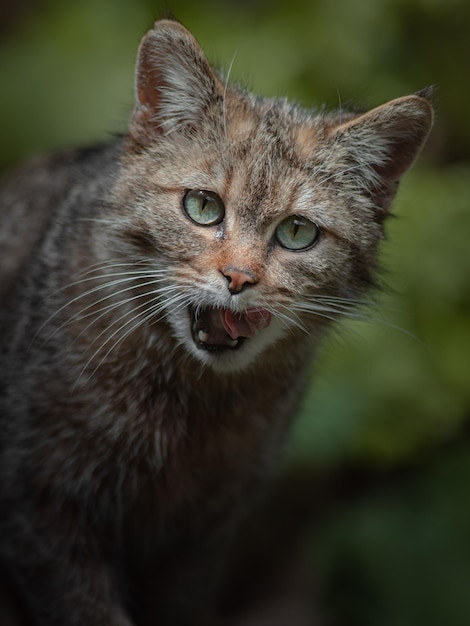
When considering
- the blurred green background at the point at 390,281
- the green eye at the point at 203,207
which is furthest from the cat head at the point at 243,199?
the blurred green background at the point at 390,281

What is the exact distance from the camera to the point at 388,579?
15.2 feet

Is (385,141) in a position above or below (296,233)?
above

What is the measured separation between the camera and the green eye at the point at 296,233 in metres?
2.79

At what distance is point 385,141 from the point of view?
116 inches

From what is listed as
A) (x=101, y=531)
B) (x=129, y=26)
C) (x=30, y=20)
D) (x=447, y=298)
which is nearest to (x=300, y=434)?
(x=447, y=298)

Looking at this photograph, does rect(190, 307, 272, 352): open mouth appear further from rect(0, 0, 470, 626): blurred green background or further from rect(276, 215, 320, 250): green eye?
rect(0, 0, 470, 626): blurred green background

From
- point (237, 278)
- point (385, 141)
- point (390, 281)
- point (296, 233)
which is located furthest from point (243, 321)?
point (390, 281)

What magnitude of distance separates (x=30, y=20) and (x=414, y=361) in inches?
150

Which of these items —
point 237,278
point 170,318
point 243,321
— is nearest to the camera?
point 237,278

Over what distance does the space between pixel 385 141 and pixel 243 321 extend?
783 millimetres

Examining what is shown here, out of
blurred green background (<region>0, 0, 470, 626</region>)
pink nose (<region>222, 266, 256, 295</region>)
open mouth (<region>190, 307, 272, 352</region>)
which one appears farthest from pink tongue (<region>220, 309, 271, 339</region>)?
blurred green background (<region>0, 0, 470, 626</region>)

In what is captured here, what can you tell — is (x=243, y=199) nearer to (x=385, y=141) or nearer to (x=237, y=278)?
(x=237, y=278)

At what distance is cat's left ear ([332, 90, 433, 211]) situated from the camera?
2852mm

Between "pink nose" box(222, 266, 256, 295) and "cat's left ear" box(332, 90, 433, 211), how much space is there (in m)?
0.61
